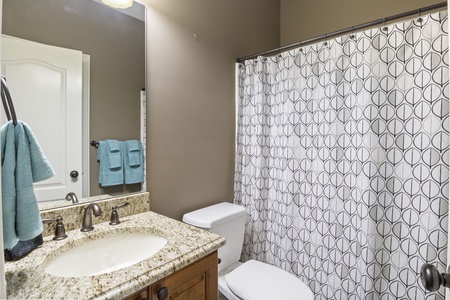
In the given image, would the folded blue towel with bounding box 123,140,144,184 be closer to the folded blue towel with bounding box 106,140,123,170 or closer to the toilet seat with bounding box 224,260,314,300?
the folded blue towel with bounding box 106,140,123,170

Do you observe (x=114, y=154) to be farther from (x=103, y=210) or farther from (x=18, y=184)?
(x=18, y=184)

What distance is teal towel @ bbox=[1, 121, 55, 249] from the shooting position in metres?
0.73

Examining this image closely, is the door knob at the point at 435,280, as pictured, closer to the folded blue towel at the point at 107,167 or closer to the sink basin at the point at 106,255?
the sink basin at the point at 106,255

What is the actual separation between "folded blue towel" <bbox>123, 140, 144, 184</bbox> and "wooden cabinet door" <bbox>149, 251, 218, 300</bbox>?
2.15ft

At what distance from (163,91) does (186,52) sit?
336 millimetres

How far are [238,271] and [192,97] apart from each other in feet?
3.87

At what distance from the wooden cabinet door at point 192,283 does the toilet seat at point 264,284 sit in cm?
36

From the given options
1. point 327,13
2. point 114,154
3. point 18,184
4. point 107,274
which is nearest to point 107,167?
point 114,154

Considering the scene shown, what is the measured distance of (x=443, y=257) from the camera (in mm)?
1196

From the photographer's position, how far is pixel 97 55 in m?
1.25

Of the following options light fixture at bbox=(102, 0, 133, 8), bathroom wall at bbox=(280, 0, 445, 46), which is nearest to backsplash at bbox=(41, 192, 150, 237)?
light fixture at bbox=(102, 0, 133, 8)

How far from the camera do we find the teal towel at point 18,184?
0.73 metres

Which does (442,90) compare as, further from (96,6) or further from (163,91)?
(96,6)

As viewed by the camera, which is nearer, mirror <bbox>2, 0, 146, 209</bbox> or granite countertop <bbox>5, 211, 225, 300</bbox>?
granite countertop <bbox>5, 211, 225, 300</bbox>
